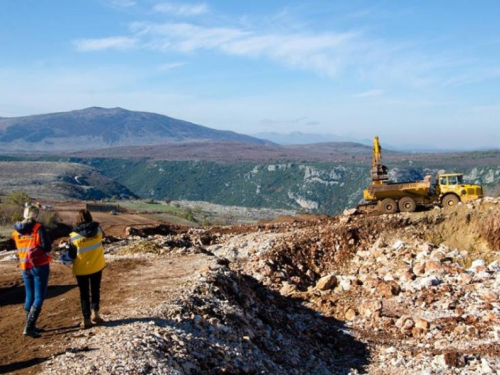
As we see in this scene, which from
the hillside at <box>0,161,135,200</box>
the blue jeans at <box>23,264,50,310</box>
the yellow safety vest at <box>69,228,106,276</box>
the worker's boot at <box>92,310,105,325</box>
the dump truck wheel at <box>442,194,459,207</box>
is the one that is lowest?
the hillside at <box>0,161,135,200</box>

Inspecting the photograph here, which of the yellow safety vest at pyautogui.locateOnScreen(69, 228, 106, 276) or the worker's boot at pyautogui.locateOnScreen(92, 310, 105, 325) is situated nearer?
the yellow safety vest at pyautogui.locateOnScreen(69, 228, 106, 276)

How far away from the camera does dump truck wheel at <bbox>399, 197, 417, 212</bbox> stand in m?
22.7

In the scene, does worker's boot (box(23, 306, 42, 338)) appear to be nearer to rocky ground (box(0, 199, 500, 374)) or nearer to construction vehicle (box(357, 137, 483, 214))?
rocky ground (box(0, 199, 500, 374))

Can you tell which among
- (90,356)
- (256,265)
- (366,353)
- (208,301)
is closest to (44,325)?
(90,356)

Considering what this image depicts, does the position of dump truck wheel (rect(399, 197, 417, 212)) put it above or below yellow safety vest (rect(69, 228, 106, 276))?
below

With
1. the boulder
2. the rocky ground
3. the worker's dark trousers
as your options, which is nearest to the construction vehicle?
the rocky ground

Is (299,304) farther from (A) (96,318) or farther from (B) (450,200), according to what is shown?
(B) (450,200)

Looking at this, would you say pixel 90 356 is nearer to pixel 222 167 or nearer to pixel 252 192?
pixel 252 192

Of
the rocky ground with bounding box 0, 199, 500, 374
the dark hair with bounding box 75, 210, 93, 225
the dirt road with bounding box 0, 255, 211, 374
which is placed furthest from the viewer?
the dark hair with bounding box 75, 210, 93, 225

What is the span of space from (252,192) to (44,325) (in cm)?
10606

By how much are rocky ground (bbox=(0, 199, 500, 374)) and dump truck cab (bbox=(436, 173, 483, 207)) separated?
293 cm

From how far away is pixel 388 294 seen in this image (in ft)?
→ 46.2

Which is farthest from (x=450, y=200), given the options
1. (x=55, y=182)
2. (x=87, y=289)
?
(x=55, y=182)

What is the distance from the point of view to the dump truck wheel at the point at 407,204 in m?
22.7
